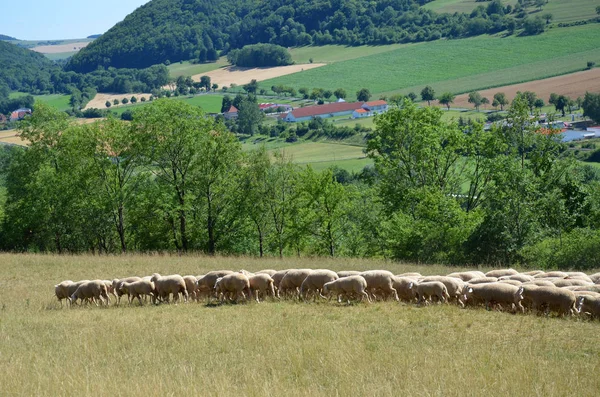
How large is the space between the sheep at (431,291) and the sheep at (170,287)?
7.94 m

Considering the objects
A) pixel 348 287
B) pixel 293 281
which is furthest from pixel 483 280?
pixel 293 281

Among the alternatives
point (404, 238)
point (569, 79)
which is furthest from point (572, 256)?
point (569, 79)

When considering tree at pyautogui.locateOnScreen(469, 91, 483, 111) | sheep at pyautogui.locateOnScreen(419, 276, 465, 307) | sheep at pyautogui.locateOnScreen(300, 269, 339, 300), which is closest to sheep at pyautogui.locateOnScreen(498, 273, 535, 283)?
sheep at pyautogui.locateOnScreen(419, 276, 465, 307)

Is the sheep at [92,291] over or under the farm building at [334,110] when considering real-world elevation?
over

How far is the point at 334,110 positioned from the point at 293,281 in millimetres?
153847

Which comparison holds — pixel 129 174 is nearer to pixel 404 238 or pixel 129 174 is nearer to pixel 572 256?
pixel 404 238

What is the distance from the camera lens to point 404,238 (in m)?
41.8

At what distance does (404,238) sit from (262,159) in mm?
12092

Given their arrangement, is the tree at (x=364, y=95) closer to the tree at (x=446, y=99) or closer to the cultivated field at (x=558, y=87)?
the cultivated field at (x=558, y=87)

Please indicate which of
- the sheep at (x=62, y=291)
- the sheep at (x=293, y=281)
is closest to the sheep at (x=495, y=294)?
the sheep at (x=293, y=281)

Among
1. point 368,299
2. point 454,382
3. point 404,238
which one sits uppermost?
point 454,382

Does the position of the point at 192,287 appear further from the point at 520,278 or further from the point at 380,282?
the point at 520,278

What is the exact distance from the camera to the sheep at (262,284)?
78.0 ft

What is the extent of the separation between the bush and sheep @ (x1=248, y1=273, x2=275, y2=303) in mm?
15725
